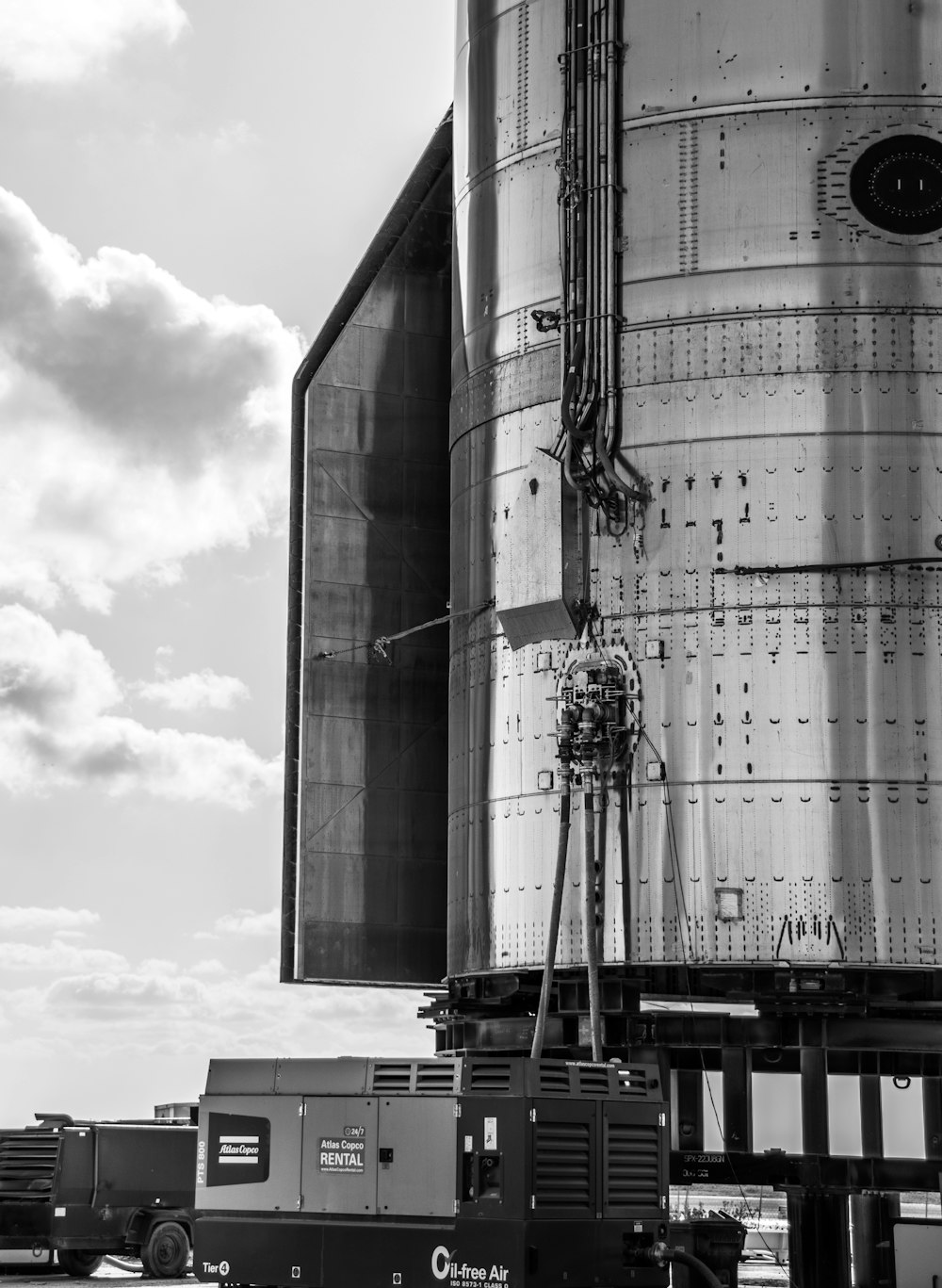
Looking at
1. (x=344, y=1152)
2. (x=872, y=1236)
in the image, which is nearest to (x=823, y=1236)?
(x=872, y=1236)

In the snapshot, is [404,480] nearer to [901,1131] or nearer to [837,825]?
[837,825]

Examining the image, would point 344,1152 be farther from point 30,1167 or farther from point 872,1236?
point 30,1167

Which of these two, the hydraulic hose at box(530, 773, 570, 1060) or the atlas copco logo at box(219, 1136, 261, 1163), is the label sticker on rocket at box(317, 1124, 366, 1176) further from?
the hydraulic hose at box(530, 773, 570, 1060)

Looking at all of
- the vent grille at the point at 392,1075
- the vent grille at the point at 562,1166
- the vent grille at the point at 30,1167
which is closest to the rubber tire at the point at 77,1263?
the vent grille at the point at 30,1167

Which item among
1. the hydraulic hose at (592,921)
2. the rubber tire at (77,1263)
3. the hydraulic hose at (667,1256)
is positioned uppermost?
the hydraulic hose at (592,921)

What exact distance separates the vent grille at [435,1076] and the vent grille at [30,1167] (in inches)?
481

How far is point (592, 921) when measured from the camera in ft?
82.2

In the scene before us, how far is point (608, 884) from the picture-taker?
83.7 ft

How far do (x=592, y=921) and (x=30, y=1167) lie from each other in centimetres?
1017

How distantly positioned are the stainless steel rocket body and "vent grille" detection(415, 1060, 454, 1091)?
6629 millimetres

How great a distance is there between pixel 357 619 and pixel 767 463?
9.70 metres

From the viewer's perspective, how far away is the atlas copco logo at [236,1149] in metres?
19.6

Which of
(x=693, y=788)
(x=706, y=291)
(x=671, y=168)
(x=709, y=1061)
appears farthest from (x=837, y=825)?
(x=671, y=168)

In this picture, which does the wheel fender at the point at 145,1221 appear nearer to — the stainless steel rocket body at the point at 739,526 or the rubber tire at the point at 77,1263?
the rubber tire at the point at 77,1263
